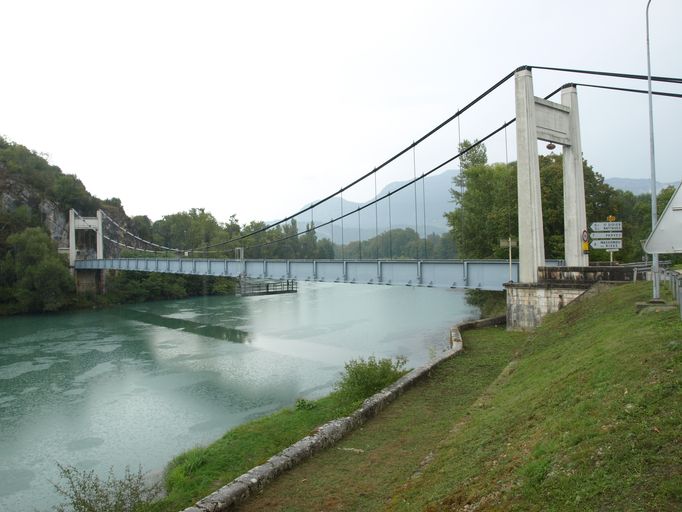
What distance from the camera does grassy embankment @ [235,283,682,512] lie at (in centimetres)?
337

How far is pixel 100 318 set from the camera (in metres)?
36.5

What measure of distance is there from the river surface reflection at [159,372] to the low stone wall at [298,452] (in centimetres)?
490

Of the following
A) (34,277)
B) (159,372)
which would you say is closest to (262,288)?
(34,277)

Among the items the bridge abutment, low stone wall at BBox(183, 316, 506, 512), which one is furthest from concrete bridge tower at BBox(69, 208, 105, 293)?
low stone wall at BBox(183, 316, 506, 512)

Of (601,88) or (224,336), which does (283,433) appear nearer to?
(601,88)

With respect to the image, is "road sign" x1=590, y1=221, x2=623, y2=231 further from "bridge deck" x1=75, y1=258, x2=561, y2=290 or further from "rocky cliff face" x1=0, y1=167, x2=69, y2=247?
"rocky cliff face" x1=0, y1=167, x2=69, y2=247

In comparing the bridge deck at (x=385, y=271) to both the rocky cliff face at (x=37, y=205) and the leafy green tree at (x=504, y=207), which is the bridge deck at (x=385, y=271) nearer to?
the leafy green tree at (x=504, y=207)

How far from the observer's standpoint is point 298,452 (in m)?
6.68

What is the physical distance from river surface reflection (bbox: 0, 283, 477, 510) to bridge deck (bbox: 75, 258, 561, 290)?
2894 millimetres

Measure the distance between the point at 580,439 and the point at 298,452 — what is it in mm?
3822

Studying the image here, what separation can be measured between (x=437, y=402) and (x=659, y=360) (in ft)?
14.4

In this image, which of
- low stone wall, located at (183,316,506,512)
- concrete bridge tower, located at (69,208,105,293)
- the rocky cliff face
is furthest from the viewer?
the rocky cliff face

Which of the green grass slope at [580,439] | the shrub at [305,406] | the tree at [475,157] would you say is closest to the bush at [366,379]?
the shrub at [305,406]

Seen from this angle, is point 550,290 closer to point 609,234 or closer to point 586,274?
point 586,274
